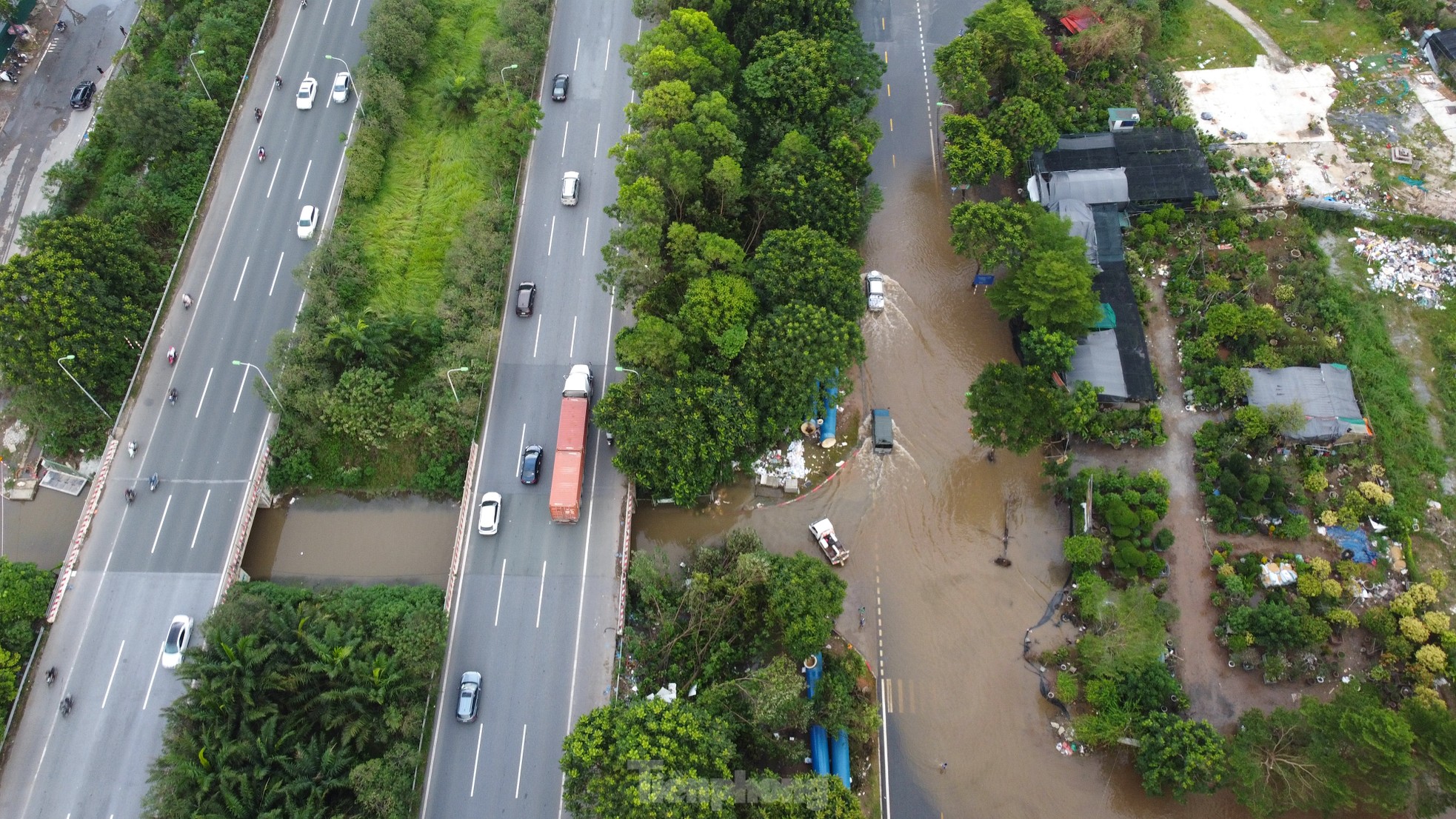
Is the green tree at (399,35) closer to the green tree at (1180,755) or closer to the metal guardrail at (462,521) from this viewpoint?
the metal guardrail at (462,521)

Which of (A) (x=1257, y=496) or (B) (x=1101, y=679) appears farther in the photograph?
(A) (x=1257, y=496)

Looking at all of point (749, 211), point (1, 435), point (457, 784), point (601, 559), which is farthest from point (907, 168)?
point (1, 435)

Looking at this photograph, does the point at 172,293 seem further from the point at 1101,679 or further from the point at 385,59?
the point at 1101,679

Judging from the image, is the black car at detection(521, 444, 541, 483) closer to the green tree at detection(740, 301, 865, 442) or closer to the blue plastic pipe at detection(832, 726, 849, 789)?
the green tree at detection(740, 301, 865, 442)

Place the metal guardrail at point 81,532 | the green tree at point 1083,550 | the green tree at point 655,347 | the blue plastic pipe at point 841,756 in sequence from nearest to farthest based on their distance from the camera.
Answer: the blue plastic pipe at point 841,756
the metal guardrail at point 81,532
the green tree at point 1083,550
the green tree at point 655,347

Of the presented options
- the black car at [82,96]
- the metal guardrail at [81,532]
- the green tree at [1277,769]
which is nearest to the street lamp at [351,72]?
the black car at [82,96]

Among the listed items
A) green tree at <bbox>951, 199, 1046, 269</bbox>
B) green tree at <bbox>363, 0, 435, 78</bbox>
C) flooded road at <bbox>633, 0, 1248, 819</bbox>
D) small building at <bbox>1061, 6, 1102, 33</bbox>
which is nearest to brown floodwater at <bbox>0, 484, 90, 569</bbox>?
flooded road at <bbox>633, 0, 1248, 819</bbox>
